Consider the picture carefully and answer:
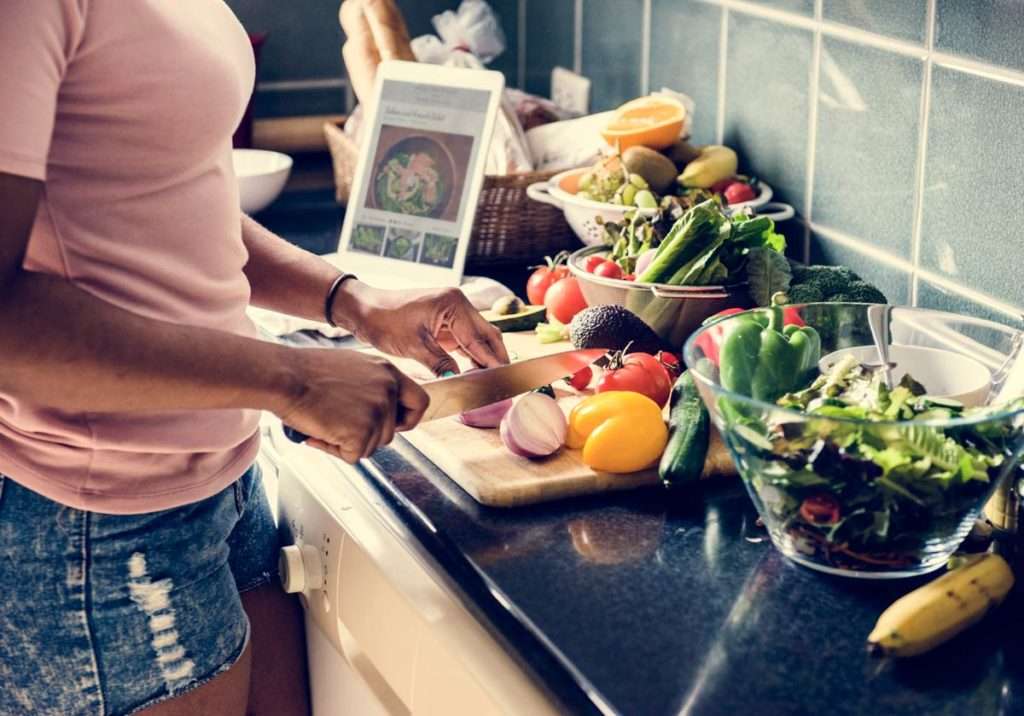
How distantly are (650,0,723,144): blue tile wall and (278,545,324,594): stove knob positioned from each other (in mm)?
855

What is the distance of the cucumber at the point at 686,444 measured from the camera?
3.65ft

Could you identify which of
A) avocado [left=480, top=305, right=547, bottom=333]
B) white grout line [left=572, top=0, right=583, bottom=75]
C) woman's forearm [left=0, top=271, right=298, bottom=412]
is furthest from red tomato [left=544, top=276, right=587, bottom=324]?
white grout line [left=572, top=0, right=583, bottom=75]

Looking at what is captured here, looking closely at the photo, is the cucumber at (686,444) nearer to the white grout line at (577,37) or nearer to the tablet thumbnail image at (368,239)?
the tablet thumbnail image at (368,239)

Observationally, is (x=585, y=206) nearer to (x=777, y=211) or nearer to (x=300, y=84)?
(x=777, y=211)

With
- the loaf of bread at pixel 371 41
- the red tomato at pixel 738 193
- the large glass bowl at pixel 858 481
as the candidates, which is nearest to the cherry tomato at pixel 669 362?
the large glass bowl at pixel 858 481

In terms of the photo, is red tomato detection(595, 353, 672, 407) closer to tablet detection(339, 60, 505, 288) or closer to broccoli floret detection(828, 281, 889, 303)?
broccoli floret detection(828, 281, 889, 303)

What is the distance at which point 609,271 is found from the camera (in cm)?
146

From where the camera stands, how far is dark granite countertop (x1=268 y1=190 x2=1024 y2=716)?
0.84m

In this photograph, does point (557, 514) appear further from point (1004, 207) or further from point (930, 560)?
point (1004, 207)

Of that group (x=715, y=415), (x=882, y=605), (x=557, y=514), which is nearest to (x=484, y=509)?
(x=557, y=514)

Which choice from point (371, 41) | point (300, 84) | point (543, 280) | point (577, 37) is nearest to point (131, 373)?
point (543, 280)

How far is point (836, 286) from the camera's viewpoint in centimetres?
132

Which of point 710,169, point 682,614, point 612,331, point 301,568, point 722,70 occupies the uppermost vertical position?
point 722,70

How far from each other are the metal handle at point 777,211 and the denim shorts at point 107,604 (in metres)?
0.77
